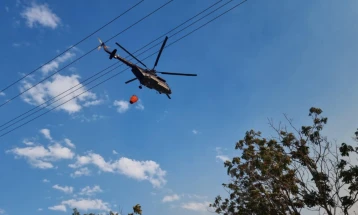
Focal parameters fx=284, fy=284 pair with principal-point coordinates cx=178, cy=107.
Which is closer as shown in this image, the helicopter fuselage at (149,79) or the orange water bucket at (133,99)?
the orange water bucket at (133,99)

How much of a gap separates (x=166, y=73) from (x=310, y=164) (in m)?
11.2

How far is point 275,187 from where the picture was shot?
16.5 metres

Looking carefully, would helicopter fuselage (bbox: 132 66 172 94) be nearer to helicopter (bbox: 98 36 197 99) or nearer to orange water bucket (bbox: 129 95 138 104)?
helicopter (bbox: 98 36 197 99)

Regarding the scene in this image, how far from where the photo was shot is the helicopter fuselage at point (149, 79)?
35.4 feet

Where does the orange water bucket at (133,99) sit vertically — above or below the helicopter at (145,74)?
below

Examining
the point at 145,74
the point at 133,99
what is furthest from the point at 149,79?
the point at 133,99

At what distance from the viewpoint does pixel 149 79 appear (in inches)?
432

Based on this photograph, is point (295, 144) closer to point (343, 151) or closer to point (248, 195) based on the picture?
point (343, 151)

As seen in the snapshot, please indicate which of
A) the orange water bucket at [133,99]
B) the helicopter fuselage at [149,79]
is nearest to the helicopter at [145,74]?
the helicopter fuselage at [149,79]

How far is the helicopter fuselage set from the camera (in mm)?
10789

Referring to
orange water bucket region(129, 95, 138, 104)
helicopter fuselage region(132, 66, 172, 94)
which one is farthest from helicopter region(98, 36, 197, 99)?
orange water bucket region(129, 95, 138, 104)

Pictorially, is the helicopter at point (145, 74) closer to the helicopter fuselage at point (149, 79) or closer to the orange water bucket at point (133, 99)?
the helicopter fuselage at point (149, 79)

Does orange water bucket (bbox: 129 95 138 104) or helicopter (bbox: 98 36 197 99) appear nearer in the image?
orange water bucket (bbox: 129 95 138 104)

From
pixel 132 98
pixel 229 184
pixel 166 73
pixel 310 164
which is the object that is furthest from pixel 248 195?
pixel 132 98
